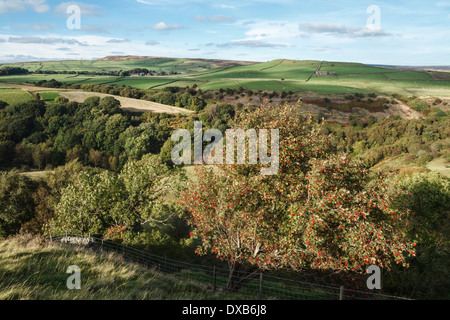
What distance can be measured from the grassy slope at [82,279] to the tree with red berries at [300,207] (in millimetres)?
3428

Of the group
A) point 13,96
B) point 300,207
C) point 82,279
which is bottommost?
point 82,279

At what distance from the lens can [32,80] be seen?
6412 inches

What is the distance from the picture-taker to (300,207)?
1291 centimetres

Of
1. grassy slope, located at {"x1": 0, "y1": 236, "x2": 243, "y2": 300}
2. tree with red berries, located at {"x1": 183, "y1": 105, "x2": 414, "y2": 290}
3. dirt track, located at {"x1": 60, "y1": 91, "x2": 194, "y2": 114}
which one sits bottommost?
grassy slope, located at {"x1": 0, "y1": 236, "x2": 243, "y2": 300}

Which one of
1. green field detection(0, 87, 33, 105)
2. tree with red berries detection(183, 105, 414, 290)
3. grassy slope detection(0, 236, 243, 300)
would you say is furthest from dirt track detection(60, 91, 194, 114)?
tree with red berries detection(183, 105, 414, 290)

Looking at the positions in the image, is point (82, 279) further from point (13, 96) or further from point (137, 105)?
point (13, 96)

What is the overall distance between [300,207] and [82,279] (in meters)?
10.9

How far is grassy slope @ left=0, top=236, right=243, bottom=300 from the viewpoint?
10930 mm

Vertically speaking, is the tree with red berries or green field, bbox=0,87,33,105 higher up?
green field, bbox=0,87,33,105

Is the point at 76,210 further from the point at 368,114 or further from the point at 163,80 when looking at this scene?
the point at 163,80

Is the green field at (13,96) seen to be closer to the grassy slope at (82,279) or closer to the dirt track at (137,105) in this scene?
the dirt track at (137,105)

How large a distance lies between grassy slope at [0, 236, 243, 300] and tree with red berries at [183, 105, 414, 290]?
3428 mm

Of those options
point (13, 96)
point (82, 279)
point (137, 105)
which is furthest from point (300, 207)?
point (13, 96)

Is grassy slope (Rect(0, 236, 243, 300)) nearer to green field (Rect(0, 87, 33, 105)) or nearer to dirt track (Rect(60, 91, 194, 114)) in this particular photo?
dirt track (Rect(60, 91, 194, 114))
